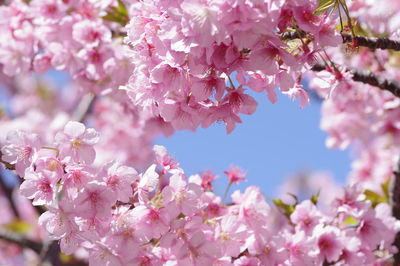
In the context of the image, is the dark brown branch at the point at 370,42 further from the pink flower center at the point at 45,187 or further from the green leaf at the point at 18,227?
the green leaf at the point at 18,227

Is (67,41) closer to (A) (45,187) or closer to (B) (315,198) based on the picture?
(A) (45,187)

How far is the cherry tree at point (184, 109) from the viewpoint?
1.91m

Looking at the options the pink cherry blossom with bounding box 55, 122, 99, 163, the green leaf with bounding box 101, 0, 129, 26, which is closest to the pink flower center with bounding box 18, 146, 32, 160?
the pink cherry blossom with bounding box 55, 122, 99, 163

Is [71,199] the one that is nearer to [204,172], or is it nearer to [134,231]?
[134,231]

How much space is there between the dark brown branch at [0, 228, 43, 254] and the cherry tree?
1.60 meters

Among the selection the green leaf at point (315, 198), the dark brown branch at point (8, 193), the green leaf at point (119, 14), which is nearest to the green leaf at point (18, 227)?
the dark brown branch at point (8, 193)

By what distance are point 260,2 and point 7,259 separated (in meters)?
6.53

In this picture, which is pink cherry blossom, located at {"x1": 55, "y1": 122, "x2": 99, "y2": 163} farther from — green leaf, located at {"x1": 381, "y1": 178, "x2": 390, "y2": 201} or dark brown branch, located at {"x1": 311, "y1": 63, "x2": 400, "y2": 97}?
green leaf, located at {"x1": 381, "y1": 178, "x2": 390, "y2": 201}

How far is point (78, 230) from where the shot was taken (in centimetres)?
229

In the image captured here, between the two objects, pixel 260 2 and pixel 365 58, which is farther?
pixel 365 58

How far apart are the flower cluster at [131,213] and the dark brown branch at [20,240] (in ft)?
8.51

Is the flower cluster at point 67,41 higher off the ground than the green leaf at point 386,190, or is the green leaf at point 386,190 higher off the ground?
the green leaf at point 386,190

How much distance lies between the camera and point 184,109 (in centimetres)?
225

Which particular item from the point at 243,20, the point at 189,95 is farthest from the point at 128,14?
the point at 243,20
